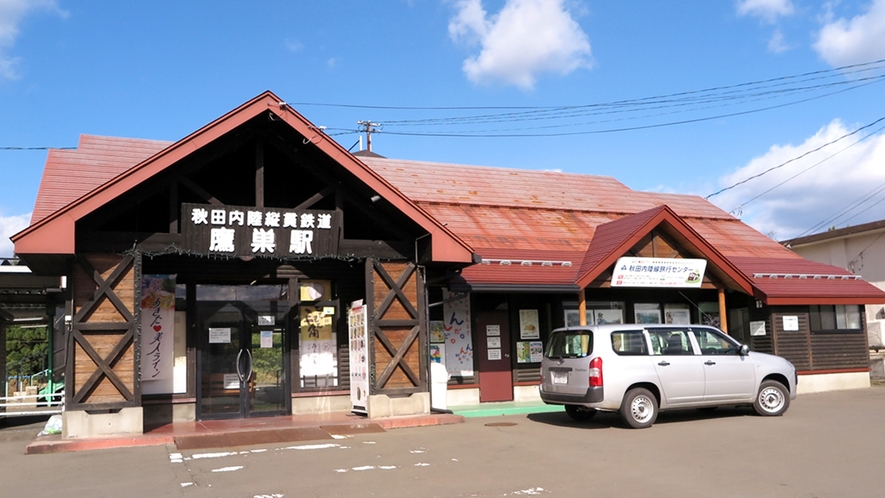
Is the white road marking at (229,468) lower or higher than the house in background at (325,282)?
lower

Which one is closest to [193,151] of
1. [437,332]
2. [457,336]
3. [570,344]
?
[437,332]

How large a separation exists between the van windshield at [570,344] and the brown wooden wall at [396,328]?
7.67ft

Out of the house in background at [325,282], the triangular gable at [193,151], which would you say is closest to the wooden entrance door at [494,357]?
the house in background at [325,282]

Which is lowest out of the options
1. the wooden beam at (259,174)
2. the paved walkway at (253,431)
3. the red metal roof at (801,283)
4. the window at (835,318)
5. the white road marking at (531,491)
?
the white road marking at (531,491)

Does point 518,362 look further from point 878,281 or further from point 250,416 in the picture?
point 878,281

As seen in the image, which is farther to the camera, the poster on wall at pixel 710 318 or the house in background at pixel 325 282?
the poster on wall at pixel 710 318

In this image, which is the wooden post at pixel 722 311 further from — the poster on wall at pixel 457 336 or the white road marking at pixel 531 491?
the white road marking at pixel 531 491

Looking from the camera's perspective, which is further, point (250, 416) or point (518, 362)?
point (518, 362)

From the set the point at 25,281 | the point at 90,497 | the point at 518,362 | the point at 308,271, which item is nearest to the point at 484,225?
the point at 518,362

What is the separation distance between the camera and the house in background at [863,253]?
26953 mm

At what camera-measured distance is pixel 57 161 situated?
48.9 ft

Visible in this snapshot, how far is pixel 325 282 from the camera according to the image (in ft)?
49.5

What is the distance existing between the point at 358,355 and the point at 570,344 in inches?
153

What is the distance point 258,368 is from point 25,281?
677cm
